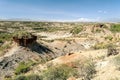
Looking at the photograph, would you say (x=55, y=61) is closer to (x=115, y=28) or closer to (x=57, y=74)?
(x=57, y=74)

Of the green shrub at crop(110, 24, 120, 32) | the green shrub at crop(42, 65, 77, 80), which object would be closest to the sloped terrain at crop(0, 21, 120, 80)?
the green shrub at crop(42, 65, 77, 80)

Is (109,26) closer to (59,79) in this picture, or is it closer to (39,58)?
(39,58)

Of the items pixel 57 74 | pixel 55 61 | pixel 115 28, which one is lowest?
pixel 55 61

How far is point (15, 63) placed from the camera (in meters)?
36.7

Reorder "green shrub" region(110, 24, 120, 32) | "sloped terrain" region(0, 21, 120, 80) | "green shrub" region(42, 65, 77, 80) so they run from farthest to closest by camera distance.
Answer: "green shrub" region(110, 24, 120, 32) < "sloped terrain" region(0, 21, 120, 80) < "green shrub" region(42, 65, 77, 80)

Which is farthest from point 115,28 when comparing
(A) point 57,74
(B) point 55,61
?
(A) point 57,74

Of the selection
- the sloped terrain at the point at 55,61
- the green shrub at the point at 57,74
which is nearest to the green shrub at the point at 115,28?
the sloped terrain at the point at 55,61

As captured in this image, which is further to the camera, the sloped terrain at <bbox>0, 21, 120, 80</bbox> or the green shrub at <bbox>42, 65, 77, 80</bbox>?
the sloped terrain at <bbox>0, 21, 120, 80</bbox>

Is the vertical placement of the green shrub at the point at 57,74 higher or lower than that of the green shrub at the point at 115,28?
higher

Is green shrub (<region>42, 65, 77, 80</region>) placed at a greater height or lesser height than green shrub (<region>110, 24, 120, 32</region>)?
greater

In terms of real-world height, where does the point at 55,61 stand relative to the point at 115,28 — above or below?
below

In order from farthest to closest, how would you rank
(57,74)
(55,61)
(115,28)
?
(115,28), (55,61), (57,74)

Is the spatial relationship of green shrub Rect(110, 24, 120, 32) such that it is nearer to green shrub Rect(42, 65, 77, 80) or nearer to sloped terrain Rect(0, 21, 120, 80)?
sloped terrain Rect(0, 21, 120, 80)

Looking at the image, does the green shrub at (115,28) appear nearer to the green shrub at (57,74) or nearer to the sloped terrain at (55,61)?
the sloped terrain at (55,61)
